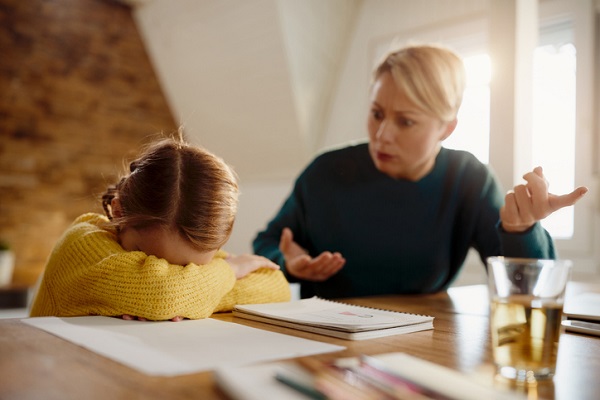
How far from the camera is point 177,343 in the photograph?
0.68 meters

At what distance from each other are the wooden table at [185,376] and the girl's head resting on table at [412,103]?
0.71 m

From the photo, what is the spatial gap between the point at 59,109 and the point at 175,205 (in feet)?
11.4

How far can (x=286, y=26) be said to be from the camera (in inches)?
133

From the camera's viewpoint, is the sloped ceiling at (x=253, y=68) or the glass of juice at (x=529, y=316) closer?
the glass of juice at (x=529, y=316)

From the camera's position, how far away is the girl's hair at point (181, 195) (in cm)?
96

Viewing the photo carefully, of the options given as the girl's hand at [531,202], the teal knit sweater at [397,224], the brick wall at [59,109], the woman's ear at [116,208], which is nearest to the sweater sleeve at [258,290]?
the woman's ear at [116,208]

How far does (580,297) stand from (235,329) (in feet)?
2.90

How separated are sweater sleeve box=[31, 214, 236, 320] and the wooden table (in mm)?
73

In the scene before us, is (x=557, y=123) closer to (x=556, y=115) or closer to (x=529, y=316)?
(x=556, y=115)

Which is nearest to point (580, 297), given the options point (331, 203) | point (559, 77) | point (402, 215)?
point (402, 215)

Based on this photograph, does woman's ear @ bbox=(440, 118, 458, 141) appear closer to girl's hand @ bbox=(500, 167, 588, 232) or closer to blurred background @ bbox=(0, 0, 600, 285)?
girl's hand @ bbox=(500, 167, 588, 232)

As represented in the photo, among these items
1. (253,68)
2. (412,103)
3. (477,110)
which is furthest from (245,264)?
(253,68)

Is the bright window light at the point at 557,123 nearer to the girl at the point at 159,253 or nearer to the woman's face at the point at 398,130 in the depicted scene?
the woman's face at the point at 398,130

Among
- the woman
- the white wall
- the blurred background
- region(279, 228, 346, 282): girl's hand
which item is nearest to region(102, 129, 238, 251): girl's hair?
region(279, 228, 346, 282): girl's hand
